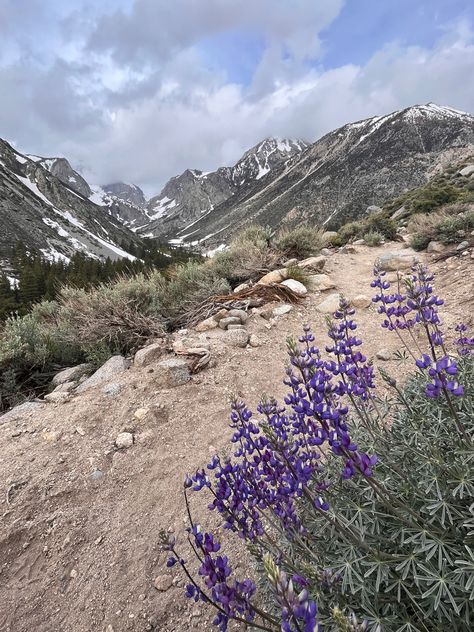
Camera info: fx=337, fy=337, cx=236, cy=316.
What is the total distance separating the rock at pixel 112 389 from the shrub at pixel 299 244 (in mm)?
7060

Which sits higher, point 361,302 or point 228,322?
point 228,322

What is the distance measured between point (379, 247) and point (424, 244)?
7.79ft

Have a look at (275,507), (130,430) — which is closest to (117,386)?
(130,430)

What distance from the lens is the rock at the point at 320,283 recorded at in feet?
24.0

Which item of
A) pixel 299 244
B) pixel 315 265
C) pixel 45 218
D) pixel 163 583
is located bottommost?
pixel 163 583

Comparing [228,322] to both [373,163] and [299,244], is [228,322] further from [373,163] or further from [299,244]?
[373,163]

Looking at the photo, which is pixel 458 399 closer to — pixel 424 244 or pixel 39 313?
pixel 424 244

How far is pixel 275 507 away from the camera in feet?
5.62

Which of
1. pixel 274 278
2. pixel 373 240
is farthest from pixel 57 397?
pixel 373 240

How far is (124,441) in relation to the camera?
370cm

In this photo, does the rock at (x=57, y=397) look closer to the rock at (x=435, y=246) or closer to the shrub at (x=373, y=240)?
the rock at (x=435, y=246)

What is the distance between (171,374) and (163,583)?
252 centimetres

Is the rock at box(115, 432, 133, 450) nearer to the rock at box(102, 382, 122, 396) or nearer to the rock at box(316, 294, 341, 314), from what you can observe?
the rock at box(102, 382, 122, 396)

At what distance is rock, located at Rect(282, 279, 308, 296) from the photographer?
23.1 ft
